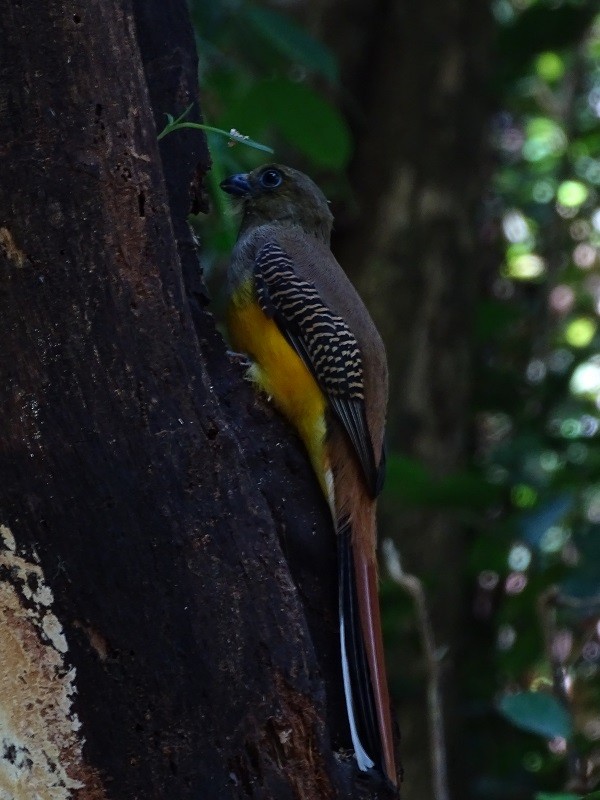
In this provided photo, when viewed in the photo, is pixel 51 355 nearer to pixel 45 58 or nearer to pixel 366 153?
pixel 45 58

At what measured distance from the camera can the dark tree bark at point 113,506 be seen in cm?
165

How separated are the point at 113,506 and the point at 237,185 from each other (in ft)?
6.53

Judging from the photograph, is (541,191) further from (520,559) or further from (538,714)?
(538,714)

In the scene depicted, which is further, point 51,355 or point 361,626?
point 361,626

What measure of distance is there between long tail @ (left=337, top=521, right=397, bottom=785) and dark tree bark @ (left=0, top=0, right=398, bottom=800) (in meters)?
0.13

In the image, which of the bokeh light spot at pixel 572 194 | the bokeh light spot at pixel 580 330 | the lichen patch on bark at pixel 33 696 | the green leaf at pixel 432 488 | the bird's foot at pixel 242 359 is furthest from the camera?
the bokeh light spot at pixel 580 330

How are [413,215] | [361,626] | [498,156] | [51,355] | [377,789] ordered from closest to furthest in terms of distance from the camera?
[51,355] → [377,789] → [361,626] → [413,215] → [498,156]

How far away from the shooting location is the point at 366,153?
16.9 ft

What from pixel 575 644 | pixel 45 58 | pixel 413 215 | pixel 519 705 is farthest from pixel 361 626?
pixel 413 215


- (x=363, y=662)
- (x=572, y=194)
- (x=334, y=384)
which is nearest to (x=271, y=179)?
(x=334, y=384)

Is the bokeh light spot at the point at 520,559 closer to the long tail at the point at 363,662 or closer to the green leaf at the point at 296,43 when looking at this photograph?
the green leaf at the point at 296,43

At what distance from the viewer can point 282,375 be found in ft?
8.95

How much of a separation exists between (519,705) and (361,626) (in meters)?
0.77

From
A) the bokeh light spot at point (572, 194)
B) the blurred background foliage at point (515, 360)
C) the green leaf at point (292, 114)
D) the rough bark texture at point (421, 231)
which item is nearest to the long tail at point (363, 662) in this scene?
the blurred background foliage at point (515, 360)
